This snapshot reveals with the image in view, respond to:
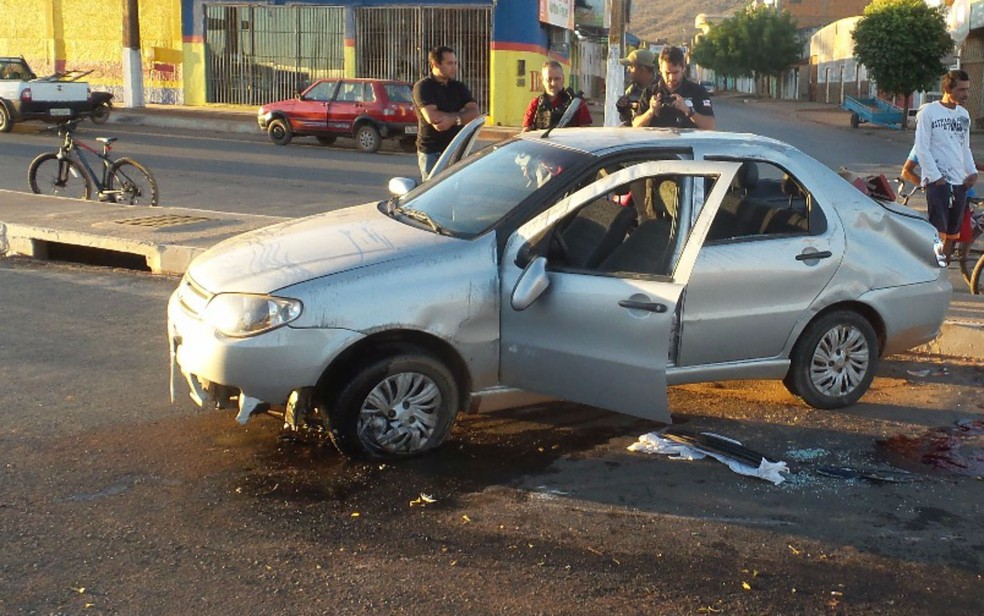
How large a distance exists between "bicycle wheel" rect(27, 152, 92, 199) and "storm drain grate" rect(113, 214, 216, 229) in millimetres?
2235

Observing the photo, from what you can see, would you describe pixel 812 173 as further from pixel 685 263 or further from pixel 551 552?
pixel 551 552

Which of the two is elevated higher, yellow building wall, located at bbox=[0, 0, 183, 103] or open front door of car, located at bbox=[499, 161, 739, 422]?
yellow building wall, located at bbox=[0, 0, 183, 103]

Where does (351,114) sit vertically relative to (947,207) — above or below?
above

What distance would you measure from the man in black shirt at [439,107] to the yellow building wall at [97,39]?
26.2m

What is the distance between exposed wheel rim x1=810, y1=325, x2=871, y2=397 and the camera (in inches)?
239

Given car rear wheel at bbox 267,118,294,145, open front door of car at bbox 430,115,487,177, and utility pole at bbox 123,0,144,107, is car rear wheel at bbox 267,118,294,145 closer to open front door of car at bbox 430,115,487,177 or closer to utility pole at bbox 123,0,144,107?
utility pole at bbox 123,0,144,107

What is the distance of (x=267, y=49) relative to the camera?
32.3 metres

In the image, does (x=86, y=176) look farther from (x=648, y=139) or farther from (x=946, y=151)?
(x=946, y=151)

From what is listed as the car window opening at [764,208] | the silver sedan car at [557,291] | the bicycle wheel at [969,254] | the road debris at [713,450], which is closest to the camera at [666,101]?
the silver sedan car at [557,291]

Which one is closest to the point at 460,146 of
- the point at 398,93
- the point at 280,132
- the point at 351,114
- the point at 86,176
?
the point at 86,176

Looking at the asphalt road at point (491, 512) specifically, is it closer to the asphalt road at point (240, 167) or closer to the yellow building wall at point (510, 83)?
the asphalt road at point (240, 167)

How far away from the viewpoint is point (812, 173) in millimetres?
6082

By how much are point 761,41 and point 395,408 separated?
271 ft

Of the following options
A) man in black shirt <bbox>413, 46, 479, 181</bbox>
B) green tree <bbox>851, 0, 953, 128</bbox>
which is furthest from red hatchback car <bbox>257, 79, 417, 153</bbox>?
green tree <bbox>851, 0, 953, 128</bbox>
